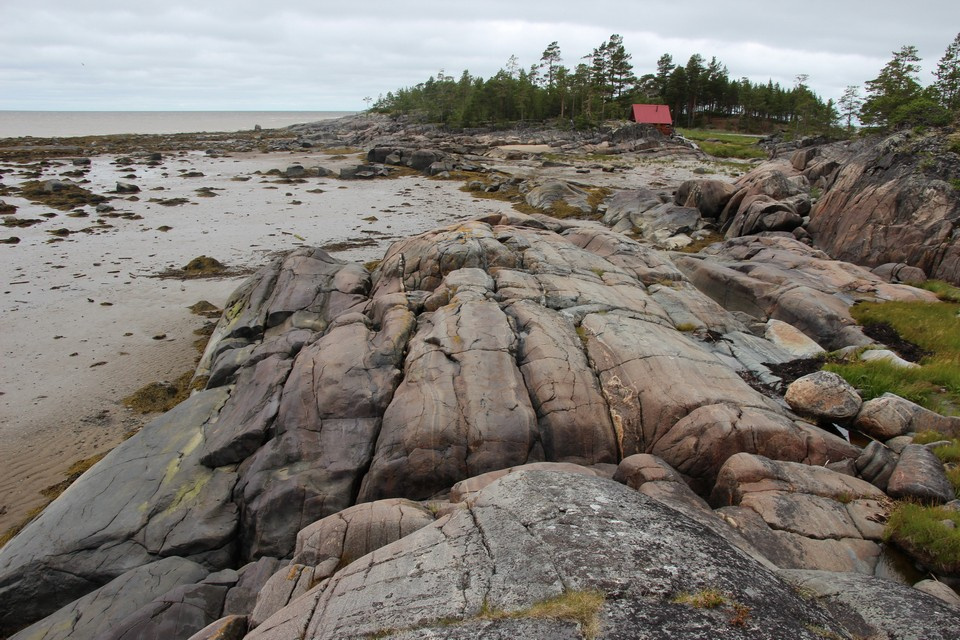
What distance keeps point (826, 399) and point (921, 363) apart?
17.6 ft

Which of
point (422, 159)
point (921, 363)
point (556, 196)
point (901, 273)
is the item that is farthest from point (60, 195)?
point (901, 273)

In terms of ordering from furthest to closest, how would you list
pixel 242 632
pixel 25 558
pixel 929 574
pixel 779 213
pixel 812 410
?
pixel 779 213, pixel 812 410, pixel 25 558, pixel 929 574, pixel 242 632

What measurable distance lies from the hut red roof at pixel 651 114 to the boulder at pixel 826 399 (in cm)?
7949

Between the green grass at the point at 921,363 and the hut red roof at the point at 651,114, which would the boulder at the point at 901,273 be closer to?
the green grass at the point at 921,363

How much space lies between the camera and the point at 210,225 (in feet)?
113

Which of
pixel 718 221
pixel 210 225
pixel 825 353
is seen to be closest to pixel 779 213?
pixel 718 221

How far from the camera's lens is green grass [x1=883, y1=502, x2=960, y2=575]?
22.0ft

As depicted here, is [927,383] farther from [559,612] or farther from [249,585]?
[249,585]

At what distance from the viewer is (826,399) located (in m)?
11.2

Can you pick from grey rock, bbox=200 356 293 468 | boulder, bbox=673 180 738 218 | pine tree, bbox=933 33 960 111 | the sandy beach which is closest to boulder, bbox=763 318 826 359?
grey rock, bbox=200 356 293 468

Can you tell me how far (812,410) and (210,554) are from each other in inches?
490

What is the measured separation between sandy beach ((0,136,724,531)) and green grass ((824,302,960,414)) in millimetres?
19302

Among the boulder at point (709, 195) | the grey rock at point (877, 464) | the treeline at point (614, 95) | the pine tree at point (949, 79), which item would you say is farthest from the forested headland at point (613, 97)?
the grey rock at point (877, 464)

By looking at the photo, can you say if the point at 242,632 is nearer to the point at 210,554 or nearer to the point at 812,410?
the point at 210,554
